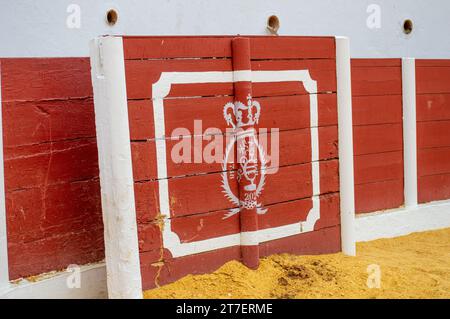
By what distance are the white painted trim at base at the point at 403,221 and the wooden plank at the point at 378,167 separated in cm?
25

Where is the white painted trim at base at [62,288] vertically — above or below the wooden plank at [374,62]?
below

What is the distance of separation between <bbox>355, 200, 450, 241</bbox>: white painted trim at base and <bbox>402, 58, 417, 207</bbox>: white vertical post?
11 cm

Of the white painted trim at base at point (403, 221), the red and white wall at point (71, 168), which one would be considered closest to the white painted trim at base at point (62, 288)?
the red and white wall at point (71, 168)

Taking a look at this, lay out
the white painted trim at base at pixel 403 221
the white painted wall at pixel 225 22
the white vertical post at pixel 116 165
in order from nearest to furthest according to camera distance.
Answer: the white vertical post at pixel 116 165 < the white painted wall at pixel 225 22 < the white painted trim at base at pixel 403 221

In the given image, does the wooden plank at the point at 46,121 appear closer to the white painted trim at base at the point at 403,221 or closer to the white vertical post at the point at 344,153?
the white vertical post at the point at 344,153

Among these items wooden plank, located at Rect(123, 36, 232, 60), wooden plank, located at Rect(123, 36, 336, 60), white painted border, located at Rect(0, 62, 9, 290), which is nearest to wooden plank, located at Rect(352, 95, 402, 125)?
wooden plank, located at Rect(123, 36, 336, 60)

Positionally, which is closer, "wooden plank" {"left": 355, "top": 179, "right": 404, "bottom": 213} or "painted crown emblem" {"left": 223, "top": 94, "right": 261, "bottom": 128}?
"painted crown emblem" {"left": 223, "top": 94, "right": 261, "bottom": 128}

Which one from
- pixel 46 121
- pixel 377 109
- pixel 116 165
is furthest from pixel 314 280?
pixel 377 109

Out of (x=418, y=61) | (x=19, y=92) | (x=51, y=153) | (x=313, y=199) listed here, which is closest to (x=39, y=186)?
(x=51, y=153)

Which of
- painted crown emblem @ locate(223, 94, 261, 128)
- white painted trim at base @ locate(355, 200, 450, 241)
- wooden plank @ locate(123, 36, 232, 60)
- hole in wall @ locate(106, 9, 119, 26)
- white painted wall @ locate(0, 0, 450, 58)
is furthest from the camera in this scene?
hole in wall @ locate(106, 9, 119, 26)

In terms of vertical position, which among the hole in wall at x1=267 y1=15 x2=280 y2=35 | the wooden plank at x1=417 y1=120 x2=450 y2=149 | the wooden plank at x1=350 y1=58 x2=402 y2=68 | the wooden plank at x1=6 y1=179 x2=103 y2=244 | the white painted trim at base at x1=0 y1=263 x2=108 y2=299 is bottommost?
the white painted trim at base at x1=0 y1=263 x2=108 y2=299

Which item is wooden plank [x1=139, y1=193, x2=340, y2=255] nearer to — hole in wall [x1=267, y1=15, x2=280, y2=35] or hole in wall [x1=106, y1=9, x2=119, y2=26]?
hole in wall [x1=106, y1=9, x2=119, y2=26]

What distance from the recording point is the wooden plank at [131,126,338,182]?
2.87 metres

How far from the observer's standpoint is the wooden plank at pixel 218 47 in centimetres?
288
